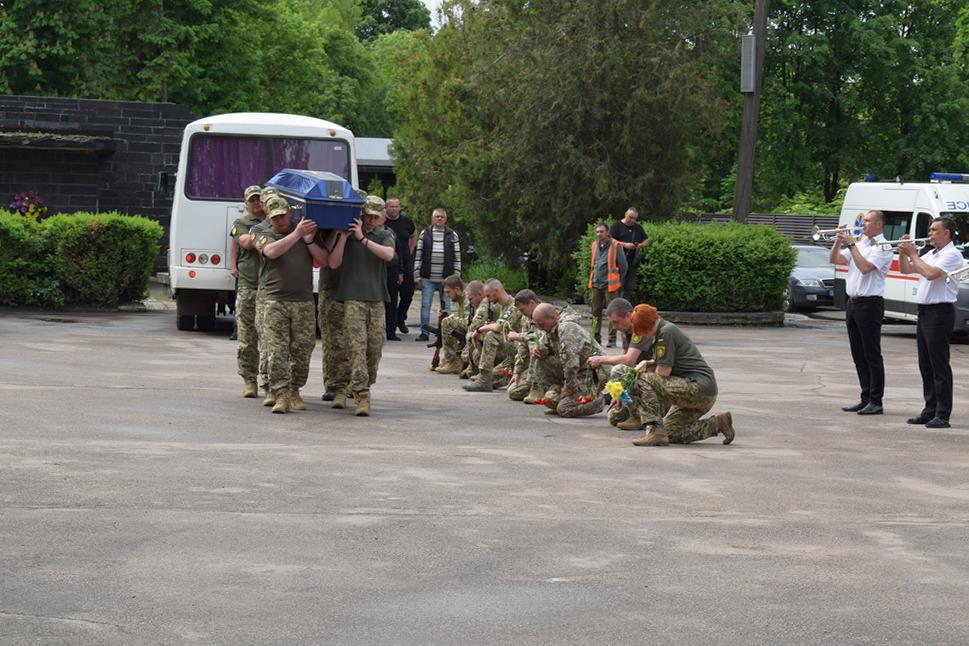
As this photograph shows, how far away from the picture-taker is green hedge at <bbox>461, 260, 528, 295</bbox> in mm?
34156

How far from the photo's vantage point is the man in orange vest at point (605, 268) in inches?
Result: 889

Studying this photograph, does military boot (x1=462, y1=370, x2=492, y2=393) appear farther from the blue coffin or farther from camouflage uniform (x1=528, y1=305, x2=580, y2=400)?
the blue coffin

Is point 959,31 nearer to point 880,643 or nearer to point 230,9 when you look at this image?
point 230,9

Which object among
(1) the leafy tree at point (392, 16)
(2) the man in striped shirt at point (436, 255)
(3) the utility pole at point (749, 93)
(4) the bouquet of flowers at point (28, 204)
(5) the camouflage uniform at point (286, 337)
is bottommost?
(5) the camouflage uniform at point (286, 337)

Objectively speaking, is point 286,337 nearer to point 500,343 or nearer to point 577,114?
point 500,343

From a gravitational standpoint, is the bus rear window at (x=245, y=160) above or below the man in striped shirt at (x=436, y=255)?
Answer: above

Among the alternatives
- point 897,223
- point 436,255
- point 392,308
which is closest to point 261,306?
point 392,308

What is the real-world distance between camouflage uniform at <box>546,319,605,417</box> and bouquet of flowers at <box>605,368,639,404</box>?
1.27 metres

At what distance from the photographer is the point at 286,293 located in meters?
12.7

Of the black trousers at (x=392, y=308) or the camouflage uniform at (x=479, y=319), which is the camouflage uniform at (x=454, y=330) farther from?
the black trousers at (x=392, y=308)

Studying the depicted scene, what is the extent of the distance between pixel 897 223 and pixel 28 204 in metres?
16.4

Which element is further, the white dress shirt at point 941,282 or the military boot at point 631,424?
the white dress shirt at point 941,282

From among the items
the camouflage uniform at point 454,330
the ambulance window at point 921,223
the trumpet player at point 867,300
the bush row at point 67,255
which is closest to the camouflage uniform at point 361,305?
the camouflage uniform at point 454,330

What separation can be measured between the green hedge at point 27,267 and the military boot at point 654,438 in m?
13.7
